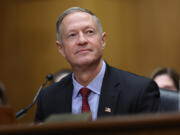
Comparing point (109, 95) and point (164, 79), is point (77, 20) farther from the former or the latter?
point (164, 79)

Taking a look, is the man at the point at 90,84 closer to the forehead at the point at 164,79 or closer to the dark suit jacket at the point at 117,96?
the dark suit jacket at the point at 117,96

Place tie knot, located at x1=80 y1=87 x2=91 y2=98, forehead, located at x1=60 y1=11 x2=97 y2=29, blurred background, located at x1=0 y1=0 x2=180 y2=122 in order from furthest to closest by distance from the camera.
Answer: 1. blurred background, located at x1=0 y1=0 x2=180 y2=122
2. forehead, located at x1=60 y1=11 x2=97 y2=29
3. tie knot, located at x1=80 y1=87 x2=91 y2=98

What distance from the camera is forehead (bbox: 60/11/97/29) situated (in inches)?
95.1

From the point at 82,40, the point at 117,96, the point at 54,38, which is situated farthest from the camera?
the point at 54,38

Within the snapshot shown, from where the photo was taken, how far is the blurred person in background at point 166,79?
3.51m

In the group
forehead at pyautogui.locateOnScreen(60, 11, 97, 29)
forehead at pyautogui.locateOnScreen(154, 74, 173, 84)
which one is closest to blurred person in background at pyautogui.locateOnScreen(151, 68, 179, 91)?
forehead at pyautogui.locateOnScreen(154, 74, 173, 84)

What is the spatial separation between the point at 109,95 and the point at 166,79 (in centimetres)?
146

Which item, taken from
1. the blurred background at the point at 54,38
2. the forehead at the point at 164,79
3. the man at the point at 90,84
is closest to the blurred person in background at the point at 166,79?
the forehead at the point at 164,79

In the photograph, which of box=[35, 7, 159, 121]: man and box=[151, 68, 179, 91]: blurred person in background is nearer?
box=[35, 7, 159, 121]: man

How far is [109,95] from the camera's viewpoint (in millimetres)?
2254

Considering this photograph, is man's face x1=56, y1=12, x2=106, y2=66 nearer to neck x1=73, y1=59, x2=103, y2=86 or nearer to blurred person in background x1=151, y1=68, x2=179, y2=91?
neck x1=73, y1=59, x2=103, y2=86

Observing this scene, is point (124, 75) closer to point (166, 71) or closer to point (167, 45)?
point (166, 71)

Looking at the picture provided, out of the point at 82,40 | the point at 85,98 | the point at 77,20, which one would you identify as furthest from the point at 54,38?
the point at 85,98

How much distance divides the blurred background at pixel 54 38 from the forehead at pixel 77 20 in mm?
2292
